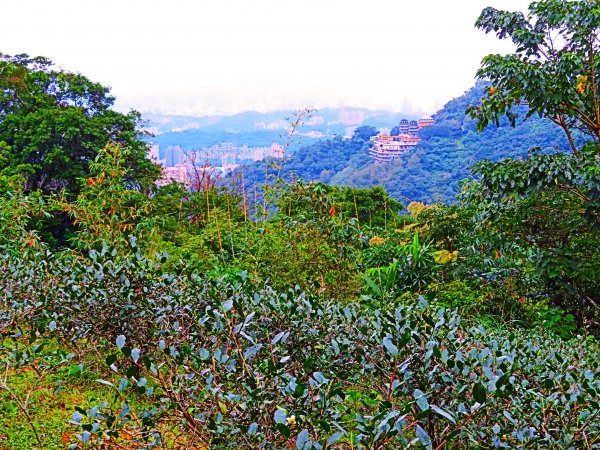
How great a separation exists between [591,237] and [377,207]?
860cm

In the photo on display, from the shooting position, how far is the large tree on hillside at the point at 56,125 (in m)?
12.5

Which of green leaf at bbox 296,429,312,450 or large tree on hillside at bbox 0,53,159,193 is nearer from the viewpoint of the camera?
green leaf at bbox 296,429,312,450

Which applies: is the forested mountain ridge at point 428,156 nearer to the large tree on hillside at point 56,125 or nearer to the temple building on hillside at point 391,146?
the temple building on hillside at point 391,146

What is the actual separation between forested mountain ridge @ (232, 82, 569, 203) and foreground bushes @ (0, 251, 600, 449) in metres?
21.4

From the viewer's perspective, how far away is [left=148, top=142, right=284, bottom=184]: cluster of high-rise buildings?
363 inches

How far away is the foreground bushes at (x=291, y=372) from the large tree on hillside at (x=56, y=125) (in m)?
10.0

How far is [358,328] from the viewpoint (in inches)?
71.5

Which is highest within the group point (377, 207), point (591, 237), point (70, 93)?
point (70, 93)

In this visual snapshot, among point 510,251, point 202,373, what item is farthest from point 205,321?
point 510,251

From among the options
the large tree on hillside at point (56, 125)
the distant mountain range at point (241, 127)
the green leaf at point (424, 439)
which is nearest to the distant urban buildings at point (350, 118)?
the distant mountain range at point (241, 127)

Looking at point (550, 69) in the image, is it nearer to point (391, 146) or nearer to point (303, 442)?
point (303, 442)

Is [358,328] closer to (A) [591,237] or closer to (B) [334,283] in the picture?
(B) [334,283]

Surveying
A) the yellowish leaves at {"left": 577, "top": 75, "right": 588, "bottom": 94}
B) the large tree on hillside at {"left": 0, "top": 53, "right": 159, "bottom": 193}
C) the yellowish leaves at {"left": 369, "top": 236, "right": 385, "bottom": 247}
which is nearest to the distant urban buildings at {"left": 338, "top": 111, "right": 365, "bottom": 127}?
the large tree on hillside at {"left": 0, "top": 53, "right": 159, "bottom": 193}

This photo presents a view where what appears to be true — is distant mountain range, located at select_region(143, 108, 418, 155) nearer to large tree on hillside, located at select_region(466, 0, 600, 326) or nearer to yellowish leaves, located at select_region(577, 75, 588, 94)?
large tree on hillside, located at select_region(466, 0, 600, 326)
